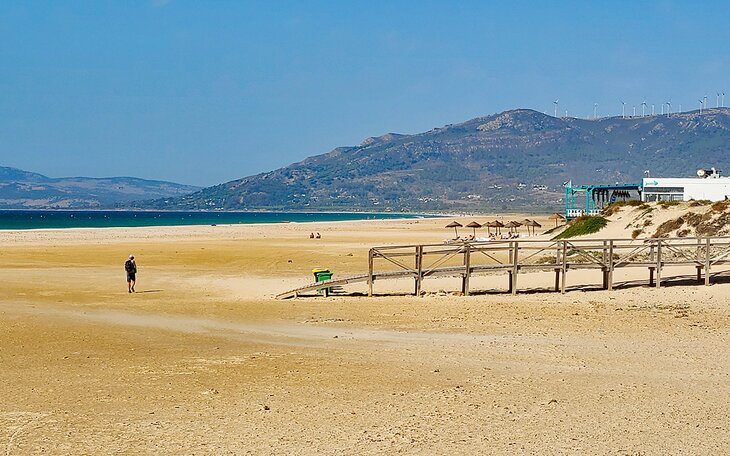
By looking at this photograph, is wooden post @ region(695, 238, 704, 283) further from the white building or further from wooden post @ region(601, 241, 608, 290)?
the white building

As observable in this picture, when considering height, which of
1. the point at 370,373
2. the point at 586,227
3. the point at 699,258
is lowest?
the point at 370,373

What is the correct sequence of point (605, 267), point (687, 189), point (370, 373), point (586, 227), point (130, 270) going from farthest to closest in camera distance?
1. point (687, 189)
2. point (586, 227)
3. point (130, 270)
4. point (605, 267)
5. point (370, 373)

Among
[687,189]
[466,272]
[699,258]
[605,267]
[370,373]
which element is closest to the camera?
[370,373]

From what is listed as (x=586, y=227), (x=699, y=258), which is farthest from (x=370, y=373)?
(x=586, y=227)

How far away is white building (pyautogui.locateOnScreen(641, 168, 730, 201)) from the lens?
55.1 metres

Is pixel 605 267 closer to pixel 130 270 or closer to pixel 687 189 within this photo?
pixel 130 270

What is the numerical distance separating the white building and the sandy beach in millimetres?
33666

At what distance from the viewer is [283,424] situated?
990cm

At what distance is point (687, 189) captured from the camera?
192 ft

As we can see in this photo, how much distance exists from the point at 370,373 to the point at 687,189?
51.5 meters

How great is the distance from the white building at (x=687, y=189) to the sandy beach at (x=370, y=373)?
33.7 m

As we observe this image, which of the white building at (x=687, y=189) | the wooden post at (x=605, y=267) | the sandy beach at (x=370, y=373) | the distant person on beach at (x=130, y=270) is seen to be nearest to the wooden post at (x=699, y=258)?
the sandy beach at (x=370, y=373)

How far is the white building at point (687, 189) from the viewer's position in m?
55.1

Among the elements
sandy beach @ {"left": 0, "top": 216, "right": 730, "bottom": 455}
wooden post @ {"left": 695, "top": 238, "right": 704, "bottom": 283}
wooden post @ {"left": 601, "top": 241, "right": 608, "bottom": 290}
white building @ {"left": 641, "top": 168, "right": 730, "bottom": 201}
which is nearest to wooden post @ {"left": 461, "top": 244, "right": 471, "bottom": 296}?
sandy beach @ {"left": 0, "top": 216, "right": 730, "bottom": 455}
